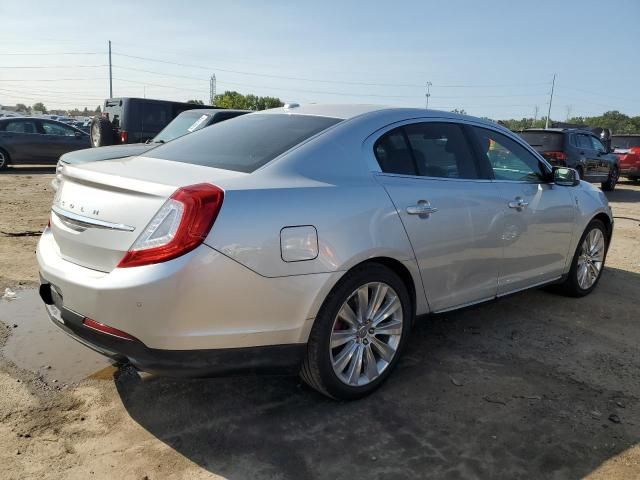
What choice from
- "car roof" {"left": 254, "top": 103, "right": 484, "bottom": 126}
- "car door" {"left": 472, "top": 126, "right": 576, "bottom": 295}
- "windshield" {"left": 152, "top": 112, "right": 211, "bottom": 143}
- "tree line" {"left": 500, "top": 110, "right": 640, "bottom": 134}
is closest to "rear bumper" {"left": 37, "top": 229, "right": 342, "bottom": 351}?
"car roof" {"left": 254, "top": 103, "right": 484, "bottom": 126}

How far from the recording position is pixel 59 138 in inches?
602

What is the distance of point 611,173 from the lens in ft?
47.6

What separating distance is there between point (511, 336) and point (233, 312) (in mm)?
2542

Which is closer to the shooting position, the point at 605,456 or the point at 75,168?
the point at 605,456

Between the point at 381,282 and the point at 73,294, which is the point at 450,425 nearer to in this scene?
the point at 381,282

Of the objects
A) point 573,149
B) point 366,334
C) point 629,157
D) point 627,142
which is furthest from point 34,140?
point 627,142

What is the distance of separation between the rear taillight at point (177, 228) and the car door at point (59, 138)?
1424 centimetres

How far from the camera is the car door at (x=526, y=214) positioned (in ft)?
13.3

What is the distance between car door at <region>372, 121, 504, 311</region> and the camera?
331 cm

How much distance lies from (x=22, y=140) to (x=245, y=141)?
13.6 metres

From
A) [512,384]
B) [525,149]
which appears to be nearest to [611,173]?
[525,149]

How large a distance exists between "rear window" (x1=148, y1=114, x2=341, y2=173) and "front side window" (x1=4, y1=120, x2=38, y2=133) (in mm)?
12897

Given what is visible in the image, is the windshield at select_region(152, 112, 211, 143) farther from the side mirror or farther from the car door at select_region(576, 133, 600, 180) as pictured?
the car door at select_region(576, 133, 600, 180)

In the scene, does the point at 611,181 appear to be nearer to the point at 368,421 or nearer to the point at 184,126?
the point at 184,126
